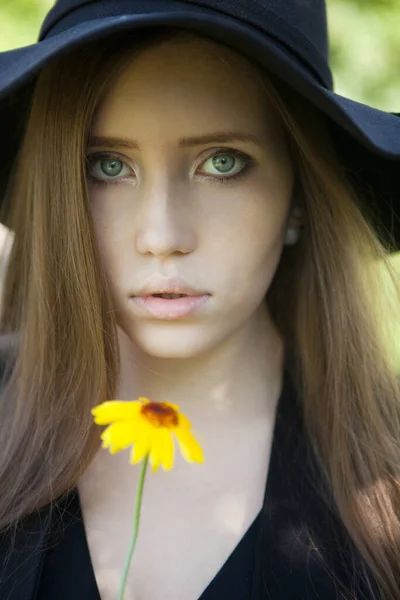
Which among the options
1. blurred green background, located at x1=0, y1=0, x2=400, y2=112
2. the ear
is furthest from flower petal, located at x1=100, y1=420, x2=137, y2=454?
blurred green background, located at x1=0, y1=0, x2=400, y2=112

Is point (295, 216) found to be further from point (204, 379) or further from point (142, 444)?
point (142, 444)

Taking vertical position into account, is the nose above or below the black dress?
above

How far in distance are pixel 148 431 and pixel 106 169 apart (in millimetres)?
605

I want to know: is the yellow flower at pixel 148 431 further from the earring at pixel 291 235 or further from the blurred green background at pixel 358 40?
the blurred green background at pixel 358 40

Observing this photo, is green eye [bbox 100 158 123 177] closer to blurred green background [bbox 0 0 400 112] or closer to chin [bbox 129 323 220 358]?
chin [bbox 129 323 220 358]

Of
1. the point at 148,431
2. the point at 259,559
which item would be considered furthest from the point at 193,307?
the point at 148,431

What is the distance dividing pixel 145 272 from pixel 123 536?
0.40m

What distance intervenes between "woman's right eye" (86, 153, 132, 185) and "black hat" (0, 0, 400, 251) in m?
0.16

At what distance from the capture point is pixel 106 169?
1.24 m

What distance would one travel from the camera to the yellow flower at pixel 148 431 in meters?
0.71

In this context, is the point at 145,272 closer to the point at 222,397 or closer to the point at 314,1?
the point at 222,397

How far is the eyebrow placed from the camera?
1176 millimetres

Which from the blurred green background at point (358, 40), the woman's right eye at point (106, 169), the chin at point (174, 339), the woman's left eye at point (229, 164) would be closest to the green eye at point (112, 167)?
the woman's right eye at point (106, 169)

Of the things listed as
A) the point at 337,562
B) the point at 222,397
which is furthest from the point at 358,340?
the point at 337,562
